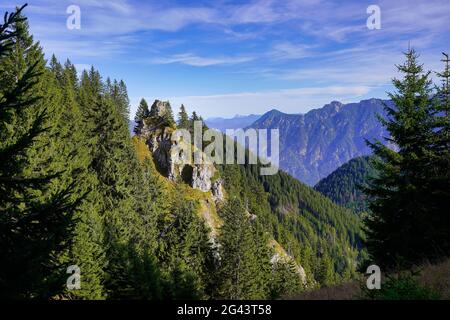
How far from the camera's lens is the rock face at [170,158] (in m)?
95.1

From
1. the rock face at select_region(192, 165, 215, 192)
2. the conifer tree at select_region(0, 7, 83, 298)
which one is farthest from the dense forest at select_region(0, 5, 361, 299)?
the rock face at select_region(192, 165, 215, 192)

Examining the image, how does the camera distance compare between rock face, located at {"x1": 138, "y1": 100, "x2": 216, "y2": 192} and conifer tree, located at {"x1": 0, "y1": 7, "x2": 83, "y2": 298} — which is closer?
conifer tree, located at {"x1": 0, "y1": 7, "x2": 83, "y2": 298}

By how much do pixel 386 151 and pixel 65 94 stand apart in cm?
3789

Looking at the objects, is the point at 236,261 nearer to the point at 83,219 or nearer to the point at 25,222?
the point at 83,219

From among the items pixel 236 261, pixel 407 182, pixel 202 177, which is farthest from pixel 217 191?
pixel 407 182

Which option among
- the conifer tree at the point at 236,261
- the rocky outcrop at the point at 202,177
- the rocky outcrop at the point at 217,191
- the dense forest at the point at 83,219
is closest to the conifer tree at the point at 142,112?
the rocky outcrop at the point at 202,177

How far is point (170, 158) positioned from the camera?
94375 millimetres

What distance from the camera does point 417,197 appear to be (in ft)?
62.9

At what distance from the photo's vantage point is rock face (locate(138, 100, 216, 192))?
95.1m

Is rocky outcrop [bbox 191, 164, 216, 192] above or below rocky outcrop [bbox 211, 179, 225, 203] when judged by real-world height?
above

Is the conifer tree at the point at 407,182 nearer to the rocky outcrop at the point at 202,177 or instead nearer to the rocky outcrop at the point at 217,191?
the rocky outcrop at the point at 202,177

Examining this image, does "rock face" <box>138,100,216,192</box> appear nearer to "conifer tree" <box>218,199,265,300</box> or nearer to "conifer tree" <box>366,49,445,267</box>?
"conifer tree" <box>218,199,265,300</box>

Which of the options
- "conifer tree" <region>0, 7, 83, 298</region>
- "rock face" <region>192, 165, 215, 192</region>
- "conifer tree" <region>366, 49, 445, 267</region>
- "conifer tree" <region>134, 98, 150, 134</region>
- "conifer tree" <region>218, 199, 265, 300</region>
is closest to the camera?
"conifer tree" <region>0, 7, 83, 298</region>
